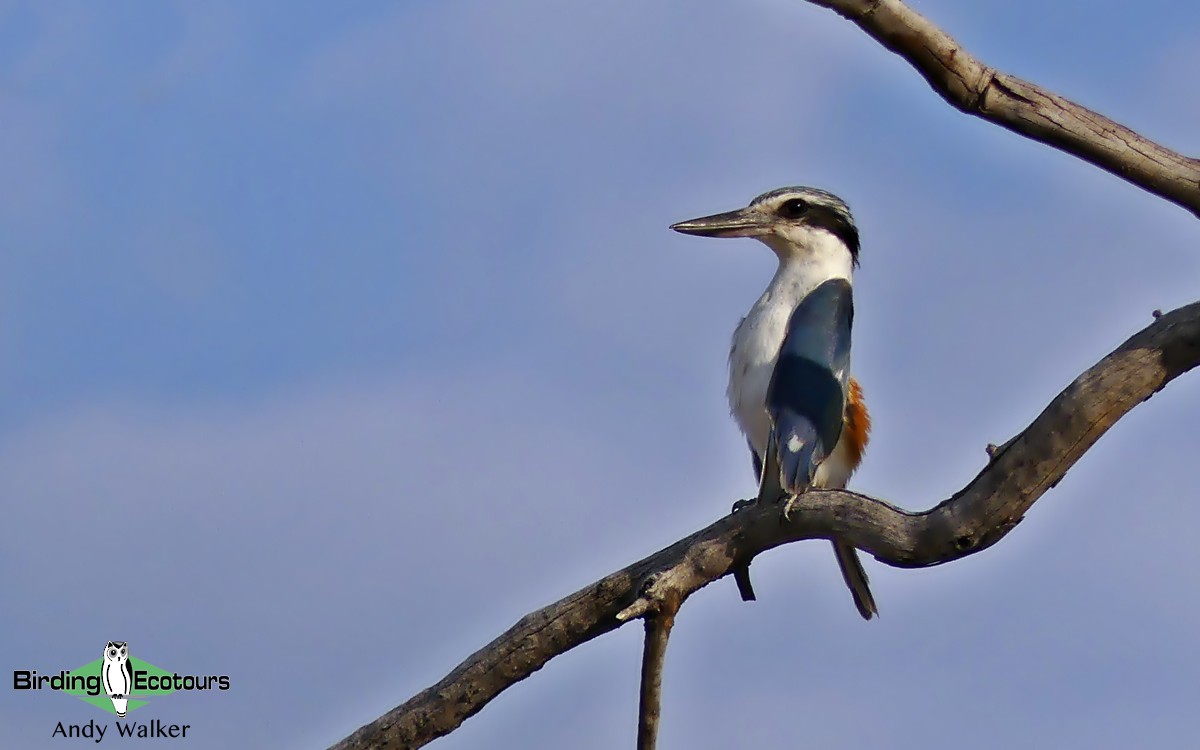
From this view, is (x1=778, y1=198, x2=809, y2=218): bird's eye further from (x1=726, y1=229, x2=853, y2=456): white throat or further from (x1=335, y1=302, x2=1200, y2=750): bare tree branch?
(x1=335, y1=302, x2=1200, y2=750): bare tree branch

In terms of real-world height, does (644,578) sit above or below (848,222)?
below

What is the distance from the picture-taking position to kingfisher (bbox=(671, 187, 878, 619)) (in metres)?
5.84

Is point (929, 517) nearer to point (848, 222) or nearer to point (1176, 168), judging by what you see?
point (1176, 168)

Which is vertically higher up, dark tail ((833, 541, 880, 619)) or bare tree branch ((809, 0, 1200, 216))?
bare tree branch ((809, 0, 1200, 216))

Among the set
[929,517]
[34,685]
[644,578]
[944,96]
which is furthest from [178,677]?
[944,96]

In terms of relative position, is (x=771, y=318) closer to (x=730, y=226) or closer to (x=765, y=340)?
(x=765, y=340)

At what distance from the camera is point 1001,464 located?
173 inches

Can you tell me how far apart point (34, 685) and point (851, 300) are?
4567 mm

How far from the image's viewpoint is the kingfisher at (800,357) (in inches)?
230

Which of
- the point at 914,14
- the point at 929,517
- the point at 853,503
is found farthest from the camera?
the point at 853,503

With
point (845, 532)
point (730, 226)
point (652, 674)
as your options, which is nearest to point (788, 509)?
point (845, 532)

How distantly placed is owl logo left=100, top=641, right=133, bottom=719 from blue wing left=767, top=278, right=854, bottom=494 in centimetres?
396

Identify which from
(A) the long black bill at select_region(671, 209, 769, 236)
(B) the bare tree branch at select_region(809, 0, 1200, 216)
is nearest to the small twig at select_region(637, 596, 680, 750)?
(B) the bare tree branch at select_region(809, 0, 1200, 216)

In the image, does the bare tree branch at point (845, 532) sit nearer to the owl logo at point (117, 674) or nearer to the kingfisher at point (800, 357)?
the kingfisher at point (800, 357)
